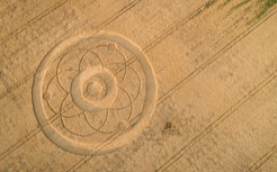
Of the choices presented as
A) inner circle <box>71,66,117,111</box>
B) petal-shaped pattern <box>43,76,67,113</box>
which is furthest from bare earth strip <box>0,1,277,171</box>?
inner circle <box>71,66,117,111</box>

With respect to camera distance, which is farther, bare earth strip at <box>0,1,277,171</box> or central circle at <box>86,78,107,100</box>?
central circle at <box>86,78,107,100</box>

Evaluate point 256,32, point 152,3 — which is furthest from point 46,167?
point 256,32

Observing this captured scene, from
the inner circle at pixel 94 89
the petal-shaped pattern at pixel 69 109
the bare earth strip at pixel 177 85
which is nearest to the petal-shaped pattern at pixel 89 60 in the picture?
the inner circle at pixel 94 89

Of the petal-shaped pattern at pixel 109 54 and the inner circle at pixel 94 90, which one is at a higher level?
the petal-shaped pattern at pixel 109 54

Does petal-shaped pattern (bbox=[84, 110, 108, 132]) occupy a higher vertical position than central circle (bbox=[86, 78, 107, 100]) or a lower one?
lower

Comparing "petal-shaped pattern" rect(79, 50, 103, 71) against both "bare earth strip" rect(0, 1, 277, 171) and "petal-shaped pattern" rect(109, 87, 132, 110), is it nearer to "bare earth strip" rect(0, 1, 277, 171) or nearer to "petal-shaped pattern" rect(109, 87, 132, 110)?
"bare earth strip" rect(0, 1, 277, 171)

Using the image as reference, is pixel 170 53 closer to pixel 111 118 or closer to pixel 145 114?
pixel 145 114

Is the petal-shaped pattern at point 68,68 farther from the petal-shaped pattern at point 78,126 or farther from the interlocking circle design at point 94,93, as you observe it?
the petal-shaped pattern at point 78,126
